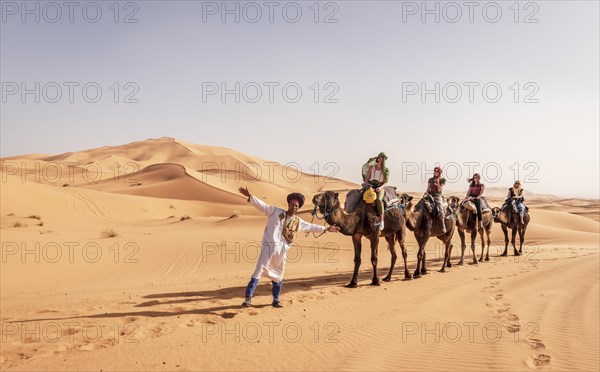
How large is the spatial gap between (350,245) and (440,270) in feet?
27.3

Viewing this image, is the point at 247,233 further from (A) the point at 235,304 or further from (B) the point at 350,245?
(A) the point at 235,304

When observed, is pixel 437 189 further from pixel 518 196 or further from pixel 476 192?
pixel 518 196

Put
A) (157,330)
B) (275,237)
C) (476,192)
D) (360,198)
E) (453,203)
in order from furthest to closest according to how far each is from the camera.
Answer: (476,192) < (453,203) < (360,198) < (275,237) < (157,330)

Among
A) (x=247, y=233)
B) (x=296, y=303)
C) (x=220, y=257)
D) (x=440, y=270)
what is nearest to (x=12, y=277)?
(x=220, y=257)

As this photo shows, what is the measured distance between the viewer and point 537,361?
17.5 feet

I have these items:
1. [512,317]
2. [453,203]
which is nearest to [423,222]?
[453,203]

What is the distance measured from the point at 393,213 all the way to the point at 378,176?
3.76ft

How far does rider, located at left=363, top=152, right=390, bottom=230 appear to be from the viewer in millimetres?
9891

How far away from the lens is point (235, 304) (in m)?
8.01

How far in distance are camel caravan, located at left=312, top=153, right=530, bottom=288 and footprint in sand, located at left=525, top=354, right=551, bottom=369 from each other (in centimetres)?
421

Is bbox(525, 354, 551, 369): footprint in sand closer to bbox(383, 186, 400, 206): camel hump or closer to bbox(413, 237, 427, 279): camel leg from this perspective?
bbox(383, 186, 400, 206): camel hump

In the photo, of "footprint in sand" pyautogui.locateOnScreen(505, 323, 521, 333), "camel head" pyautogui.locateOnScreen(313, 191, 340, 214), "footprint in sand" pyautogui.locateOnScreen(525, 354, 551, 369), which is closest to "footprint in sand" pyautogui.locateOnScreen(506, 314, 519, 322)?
"footprint in sand" pyautogui.locateOnScreen(505, 323, 521, 333)

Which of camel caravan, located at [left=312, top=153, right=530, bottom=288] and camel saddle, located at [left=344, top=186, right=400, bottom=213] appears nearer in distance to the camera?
camel caravan, located at [left=312, top=153, right=530, bottom=288]

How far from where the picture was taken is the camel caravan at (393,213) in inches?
360
